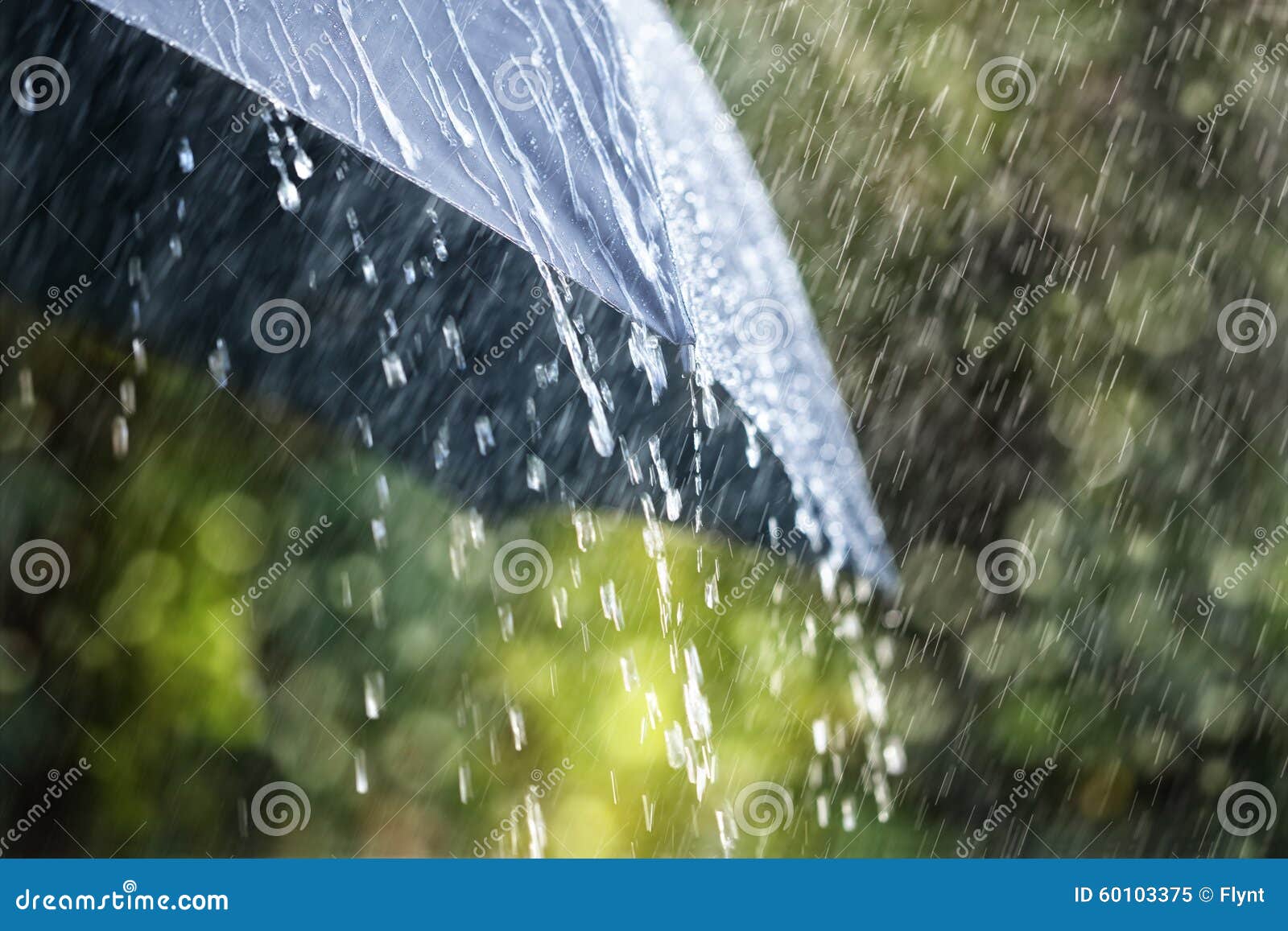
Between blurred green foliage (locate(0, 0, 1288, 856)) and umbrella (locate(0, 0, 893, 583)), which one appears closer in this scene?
umbrella (locate(0, 0, 893, 583))

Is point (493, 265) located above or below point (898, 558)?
above

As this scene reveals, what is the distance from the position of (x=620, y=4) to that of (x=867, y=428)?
1001 mm

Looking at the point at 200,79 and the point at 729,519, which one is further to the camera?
the point at 729,519

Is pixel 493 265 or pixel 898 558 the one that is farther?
pixel 898 558

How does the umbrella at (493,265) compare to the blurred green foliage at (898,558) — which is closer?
the umbrella at (493,265)

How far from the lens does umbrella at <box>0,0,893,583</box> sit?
71.4 inches

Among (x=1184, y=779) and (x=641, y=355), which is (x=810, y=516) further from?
(x=1184, y=779)

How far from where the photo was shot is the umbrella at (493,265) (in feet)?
5.95

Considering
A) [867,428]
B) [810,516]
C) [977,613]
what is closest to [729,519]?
[810,516]

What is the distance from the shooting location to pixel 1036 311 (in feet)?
7.86

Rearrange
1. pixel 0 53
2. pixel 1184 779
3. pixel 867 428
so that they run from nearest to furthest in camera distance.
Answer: pixel 0 53
pixel 1184 779
pixel 867 428

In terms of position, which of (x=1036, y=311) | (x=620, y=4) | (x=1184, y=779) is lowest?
(x=1184, y=779)

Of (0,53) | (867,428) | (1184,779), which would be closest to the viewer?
(0,53)

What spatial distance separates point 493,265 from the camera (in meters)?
2.28
